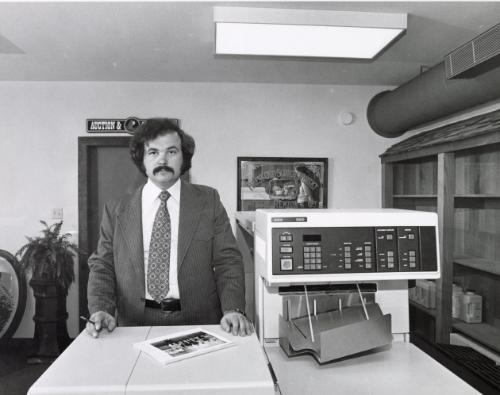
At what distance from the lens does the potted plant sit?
382 cm

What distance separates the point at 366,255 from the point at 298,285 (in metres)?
0.25

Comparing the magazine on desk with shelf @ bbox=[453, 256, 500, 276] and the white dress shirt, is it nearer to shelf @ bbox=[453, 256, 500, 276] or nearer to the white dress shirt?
the white dress shirt

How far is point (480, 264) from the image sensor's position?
313cm

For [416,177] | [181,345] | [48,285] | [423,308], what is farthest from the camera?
[416,177]

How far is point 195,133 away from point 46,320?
214 cm

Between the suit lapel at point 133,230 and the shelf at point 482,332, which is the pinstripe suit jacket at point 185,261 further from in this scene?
the shelf at point 482,332

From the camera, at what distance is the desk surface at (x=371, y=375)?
1.20 m

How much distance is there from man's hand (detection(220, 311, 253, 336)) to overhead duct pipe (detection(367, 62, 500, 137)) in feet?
7.34

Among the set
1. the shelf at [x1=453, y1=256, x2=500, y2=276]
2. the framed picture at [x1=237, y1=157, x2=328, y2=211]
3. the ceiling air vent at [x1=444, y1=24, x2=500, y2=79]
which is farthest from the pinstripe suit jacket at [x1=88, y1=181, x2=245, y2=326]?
the framed picture at [x1=237, y1=157, x2=328, y2=211]

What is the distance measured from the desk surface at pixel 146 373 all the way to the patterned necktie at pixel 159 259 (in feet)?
1.89

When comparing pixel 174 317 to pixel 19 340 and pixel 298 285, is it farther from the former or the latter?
pixel 19 340

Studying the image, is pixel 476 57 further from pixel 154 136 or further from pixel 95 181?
pixel 95 181

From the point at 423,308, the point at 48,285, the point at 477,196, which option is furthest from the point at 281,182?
the point at 48,285

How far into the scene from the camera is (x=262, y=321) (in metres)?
1.49
